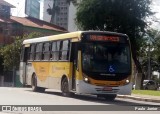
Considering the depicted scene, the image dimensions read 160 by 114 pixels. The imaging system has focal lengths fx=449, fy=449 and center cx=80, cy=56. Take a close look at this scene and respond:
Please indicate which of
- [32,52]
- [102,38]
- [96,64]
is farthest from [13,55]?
[96,64]

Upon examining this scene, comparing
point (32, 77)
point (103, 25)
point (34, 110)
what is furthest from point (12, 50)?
point (34, 110)

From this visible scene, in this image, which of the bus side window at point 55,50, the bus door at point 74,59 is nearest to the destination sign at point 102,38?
the bus door at point 74,59

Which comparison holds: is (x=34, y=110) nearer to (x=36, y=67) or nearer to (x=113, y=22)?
(x=36, y=67)

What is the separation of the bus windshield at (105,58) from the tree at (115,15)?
748 inches

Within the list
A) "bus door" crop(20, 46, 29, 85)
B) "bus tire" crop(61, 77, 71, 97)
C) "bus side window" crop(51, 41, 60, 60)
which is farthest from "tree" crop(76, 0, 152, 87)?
"bus tire" crop(61, 77, 71, 97)

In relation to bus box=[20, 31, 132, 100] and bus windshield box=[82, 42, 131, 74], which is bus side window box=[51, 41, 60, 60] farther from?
bus windshield box=[82, 42, 131, 74]

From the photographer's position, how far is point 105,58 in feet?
66.3

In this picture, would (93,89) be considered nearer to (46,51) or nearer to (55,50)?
(55,50)

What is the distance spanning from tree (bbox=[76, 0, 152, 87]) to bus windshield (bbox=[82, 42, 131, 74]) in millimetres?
18995

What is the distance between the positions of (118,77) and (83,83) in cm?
162

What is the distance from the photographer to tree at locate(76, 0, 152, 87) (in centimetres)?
3938

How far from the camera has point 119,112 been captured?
1562cm

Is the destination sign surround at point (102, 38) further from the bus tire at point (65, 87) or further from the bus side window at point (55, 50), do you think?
the bus side window at point (55, 50)

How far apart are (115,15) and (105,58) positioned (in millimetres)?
19799
